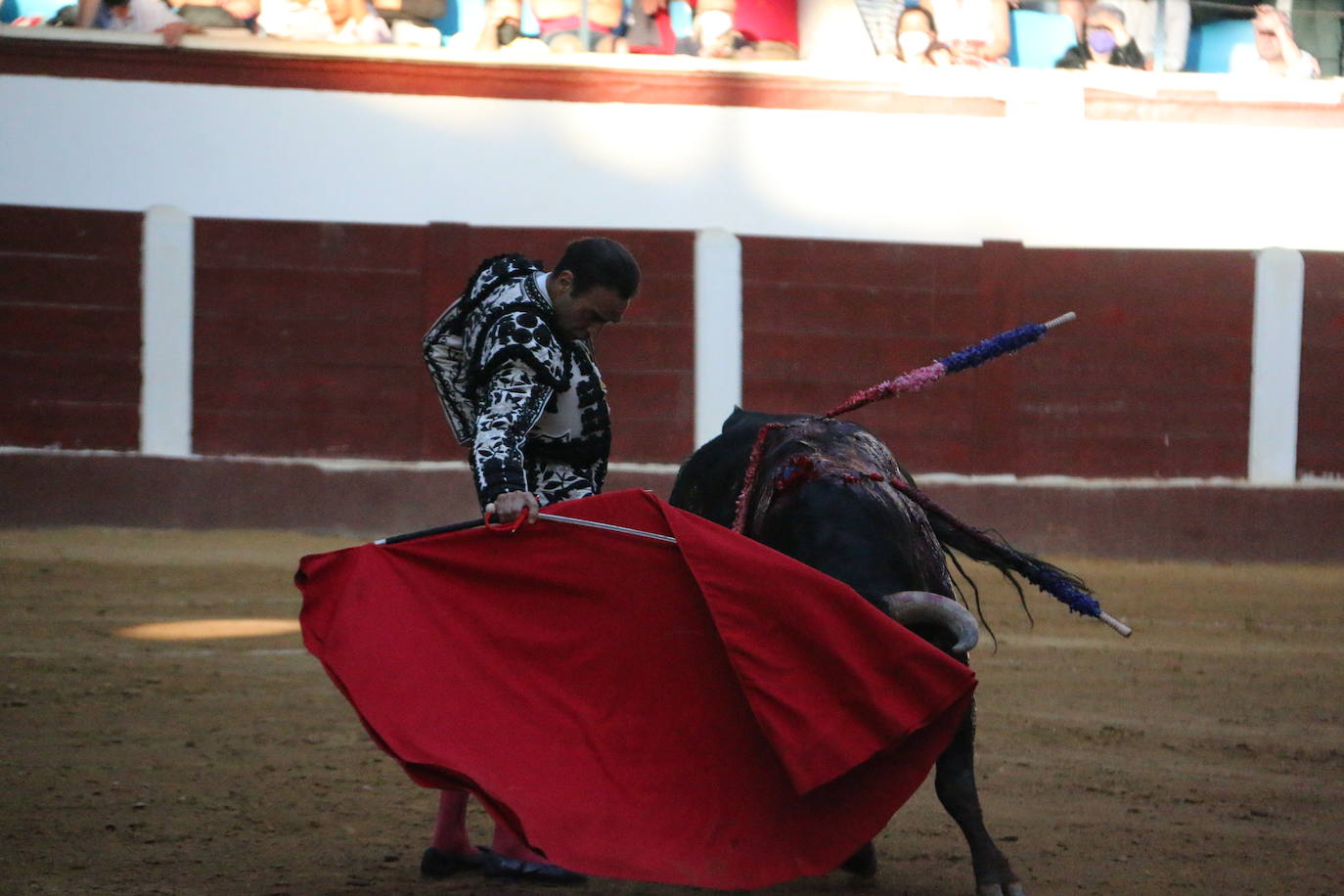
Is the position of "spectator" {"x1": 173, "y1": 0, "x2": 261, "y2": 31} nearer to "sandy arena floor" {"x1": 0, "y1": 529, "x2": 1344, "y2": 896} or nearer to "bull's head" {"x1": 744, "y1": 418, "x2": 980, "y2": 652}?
"sandy arena floor" {"x1": 0, "y1": 529, "x2": 1344, "y2": 896}

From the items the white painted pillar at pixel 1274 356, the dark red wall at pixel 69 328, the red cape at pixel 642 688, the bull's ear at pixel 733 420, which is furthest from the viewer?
the white painted pillar at pixel 1274 356

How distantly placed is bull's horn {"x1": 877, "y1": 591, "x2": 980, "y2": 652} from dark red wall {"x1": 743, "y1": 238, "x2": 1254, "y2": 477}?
4.99m

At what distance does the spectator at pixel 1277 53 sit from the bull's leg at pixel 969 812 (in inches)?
251

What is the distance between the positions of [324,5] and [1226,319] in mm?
4426

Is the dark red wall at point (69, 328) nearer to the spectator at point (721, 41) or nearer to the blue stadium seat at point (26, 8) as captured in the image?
the blue stadium seat at point (26, 8)

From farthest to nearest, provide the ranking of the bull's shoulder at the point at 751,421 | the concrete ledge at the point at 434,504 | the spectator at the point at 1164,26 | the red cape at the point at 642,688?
1. the spectator at the point at 1164,26
2. the concrete ledge at the point at 434,504
3. the bull's shoulder at the point at 751,421
4. the red cape at the point at 642,688

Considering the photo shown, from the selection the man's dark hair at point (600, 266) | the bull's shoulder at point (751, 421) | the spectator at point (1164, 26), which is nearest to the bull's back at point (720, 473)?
the bull's shoulder at point (751, 421)

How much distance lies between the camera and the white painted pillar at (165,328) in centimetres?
709

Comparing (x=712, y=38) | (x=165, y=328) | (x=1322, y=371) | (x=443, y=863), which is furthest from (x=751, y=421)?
(x=1322, y=371)

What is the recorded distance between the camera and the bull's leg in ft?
7.97

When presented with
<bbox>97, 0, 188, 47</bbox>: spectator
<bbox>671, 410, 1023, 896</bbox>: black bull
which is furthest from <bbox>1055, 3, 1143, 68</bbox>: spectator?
<bbox>671, 410, 1023, 896</bbox>: black bull

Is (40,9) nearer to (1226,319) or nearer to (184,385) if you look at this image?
(184,385)

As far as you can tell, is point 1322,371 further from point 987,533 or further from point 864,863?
point 864,863

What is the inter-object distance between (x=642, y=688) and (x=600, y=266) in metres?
0.65
